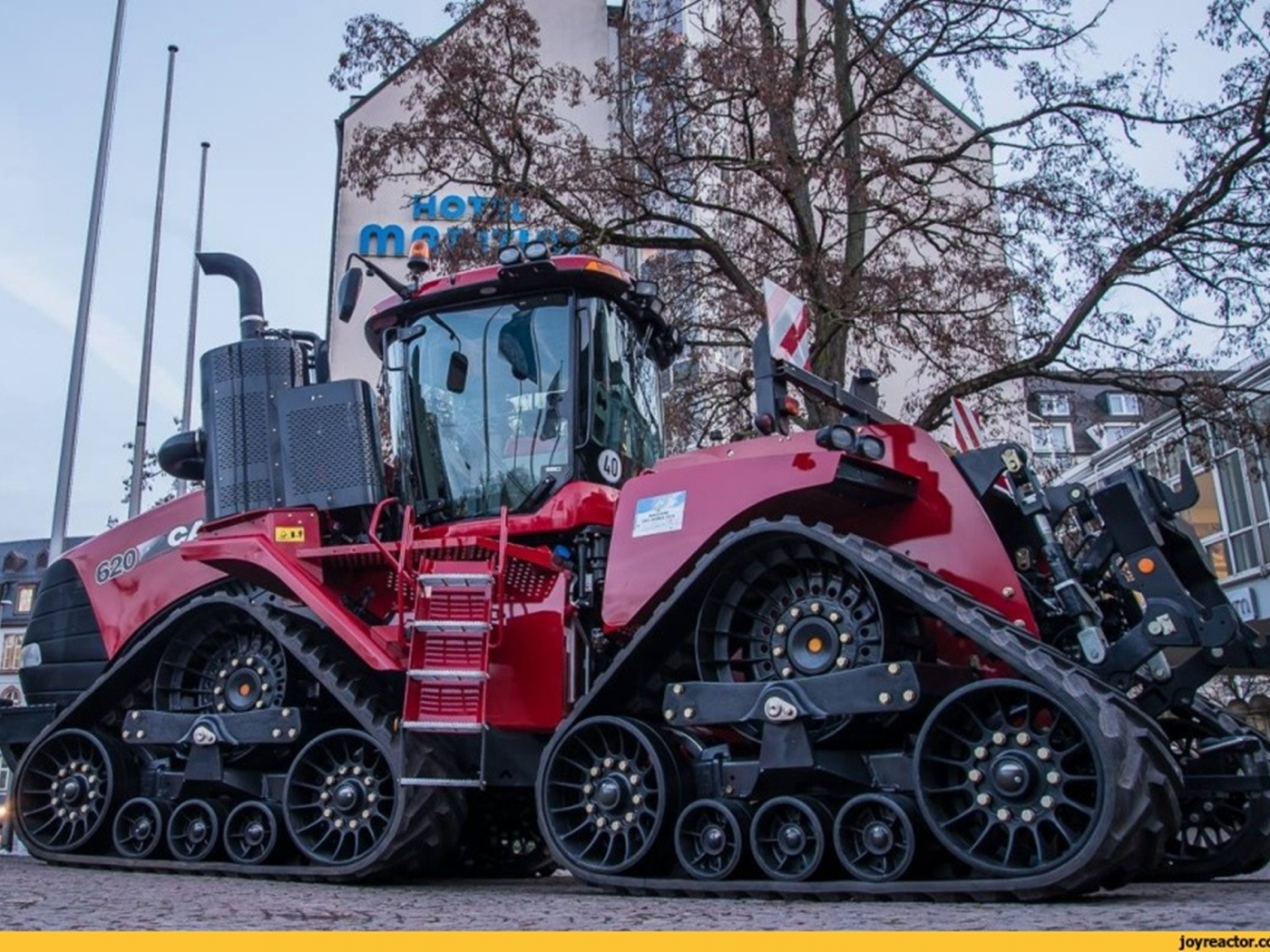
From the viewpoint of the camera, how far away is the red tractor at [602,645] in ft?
16.3

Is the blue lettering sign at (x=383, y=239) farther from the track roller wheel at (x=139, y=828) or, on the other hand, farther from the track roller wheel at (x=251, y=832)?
the track roller wheel at (x=251, y=832)

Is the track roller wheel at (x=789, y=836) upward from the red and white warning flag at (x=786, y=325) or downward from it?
downward

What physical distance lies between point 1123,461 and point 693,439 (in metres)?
17.9

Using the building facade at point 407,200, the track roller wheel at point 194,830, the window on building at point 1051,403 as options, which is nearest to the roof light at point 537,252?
the track roller wheel at point 194,830

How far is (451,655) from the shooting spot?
6570 mm

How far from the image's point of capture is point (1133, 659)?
500 centimetres

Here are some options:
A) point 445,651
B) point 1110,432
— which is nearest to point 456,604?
point 445,651

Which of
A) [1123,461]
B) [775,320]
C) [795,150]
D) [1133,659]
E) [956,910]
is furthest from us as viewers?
[1123,461]

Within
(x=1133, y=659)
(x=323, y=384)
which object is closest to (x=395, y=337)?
(x=323, y=384)

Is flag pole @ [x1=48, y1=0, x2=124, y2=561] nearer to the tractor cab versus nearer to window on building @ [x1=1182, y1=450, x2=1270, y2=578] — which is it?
the tractor cab

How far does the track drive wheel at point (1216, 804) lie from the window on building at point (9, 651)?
69162 millimetres

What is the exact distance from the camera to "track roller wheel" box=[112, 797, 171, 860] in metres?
7.53

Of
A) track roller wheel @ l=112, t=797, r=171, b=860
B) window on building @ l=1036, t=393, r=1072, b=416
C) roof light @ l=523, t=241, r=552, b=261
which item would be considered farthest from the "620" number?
window on building @ l=1036, t=393, r=1072, b=416
